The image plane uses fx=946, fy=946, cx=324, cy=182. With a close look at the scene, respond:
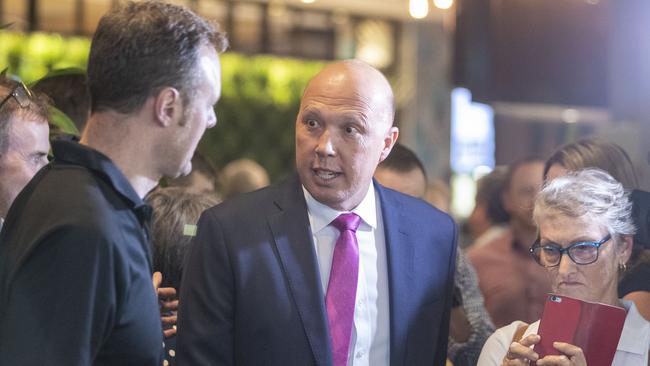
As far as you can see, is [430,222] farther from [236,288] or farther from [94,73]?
[94,73]

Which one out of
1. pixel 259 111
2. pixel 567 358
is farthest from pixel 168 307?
pixel 259 111

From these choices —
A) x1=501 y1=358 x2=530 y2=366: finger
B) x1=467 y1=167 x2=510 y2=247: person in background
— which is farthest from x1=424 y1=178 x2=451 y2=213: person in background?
x1=501 y1=358 x2=530 y2=366: finger

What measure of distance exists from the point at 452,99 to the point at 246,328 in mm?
10249

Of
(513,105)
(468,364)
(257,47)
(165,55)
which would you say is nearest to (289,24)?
(257,47)

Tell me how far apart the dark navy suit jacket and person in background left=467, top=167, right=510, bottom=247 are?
96.0 inches

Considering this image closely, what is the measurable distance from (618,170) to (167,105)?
1.48m

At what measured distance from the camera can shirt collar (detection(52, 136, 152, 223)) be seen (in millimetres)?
1889

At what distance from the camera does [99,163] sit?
74.3 inches

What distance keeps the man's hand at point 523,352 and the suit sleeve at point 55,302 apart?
1.05m

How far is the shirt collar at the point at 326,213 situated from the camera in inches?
102

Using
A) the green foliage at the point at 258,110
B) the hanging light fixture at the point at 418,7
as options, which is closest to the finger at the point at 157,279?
the hanging light fixture at the point at 418,7

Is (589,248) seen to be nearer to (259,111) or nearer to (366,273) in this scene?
(366,273)

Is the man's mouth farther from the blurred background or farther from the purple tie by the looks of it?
the blurred background

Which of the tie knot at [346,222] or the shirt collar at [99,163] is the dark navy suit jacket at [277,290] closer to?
the tie knot at [346,222]
